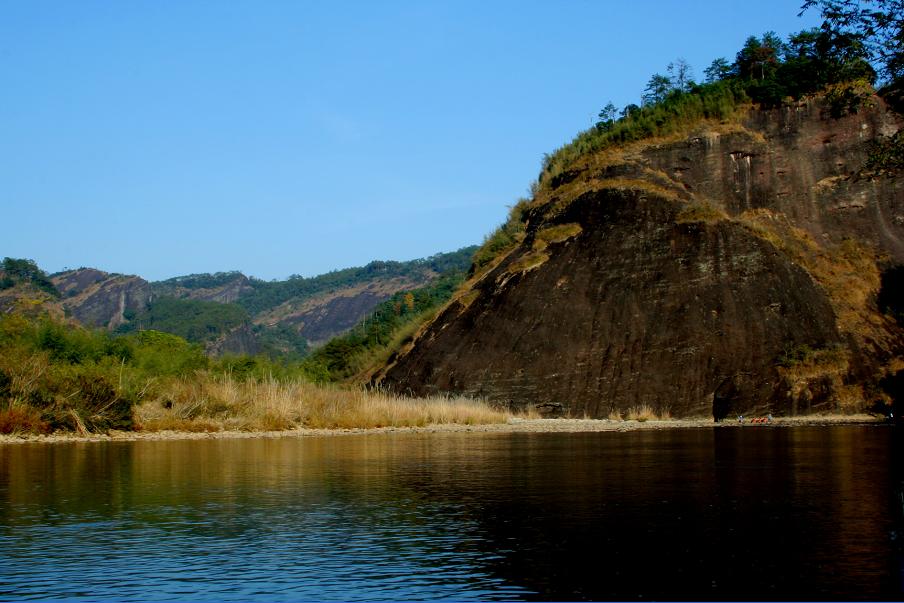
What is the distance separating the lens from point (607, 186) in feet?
226

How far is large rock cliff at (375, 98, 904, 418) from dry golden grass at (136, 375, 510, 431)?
11.9 metres

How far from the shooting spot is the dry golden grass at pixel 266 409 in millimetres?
41375

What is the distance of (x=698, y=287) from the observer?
62.2 meters

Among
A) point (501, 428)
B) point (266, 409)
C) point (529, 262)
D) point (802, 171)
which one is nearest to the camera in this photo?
point (266, 409)

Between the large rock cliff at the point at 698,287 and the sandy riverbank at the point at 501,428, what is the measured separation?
283 cm

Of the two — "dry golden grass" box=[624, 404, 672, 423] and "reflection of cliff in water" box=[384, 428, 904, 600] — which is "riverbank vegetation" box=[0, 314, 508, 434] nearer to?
"dry golden grass" box=[624, 404, 672, 423]

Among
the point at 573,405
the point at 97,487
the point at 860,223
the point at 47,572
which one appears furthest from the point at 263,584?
the point at 860,223

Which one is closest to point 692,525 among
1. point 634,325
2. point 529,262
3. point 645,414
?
point 645,414

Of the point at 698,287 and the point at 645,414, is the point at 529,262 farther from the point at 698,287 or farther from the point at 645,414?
the point at 645,414

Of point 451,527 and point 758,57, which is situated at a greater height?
point 758,57

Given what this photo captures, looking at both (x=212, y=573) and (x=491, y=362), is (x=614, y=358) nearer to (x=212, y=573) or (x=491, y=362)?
(x=491, y=362)

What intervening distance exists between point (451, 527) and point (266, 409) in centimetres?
2830

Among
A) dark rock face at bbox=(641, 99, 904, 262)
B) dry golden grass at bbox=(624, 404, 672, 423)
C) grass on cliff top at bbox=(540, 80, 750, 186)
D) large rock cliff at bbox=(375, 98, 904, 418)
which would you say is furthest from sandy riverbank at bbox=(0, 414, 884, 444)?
grass on cliff top at bbox=(540, 80, 750, 186)

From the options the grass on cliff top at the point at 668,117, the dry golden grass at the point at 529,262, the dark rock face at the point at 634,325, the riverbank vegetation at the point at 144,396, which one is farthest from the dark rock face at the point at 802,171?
the riverbank vegetation at the point at 144,396
